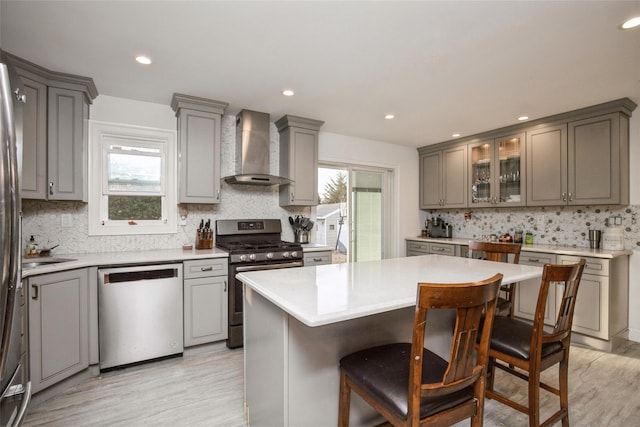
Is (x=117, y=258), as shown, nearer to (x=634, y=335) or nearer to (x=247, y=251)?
(x=247, y=251)

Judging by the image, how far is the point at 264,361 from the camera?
1.60 meters

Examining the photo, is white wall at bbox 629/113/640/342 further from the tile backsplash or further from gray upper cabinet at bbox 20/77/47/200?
gray upper cabinet at bbox 20/77/47/200

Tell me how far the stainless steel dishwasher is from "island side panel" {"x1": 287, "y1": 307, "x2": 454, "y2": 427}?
1.76 metres

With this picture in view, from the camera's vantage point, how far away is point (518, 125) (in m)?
3.87

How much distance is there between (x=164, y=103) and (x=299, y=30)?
6.43 ft

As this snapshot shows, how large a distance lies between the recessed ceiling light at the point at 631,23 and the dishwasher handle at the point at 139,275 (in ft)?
11.9

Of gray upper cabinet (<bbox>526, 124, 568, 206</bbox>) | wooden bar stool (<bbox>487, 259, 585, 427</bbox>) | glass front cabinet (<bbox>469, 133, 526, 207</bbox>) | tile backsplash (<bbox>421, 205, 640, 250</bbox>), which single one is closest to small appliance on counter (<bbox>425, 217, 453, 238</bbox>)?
tile backsplash (<bbox>421, 205, 640, 250</bbox>)

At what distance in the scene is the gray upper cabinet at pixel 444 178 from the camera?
457cm

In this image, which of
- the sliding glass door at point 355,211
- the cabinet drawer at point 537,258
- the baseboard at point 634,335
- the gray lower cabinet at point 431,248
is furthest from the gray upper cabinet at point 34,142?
the baseboard at point 634,335

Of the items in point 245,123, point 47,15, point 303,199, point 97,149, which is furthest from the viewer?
point 303,199

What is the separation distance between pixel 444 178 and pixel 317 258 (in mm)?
2586

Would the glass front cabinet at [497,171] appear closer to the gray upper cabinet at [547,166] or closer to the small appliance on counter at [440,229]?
the gray upper cabinet at [547,166]

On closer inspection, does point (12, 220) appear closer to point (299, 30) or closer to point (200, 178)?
point (299, 30)

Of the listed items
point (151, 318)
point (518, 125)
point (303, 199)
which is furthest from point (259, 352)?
point (518, 125)
